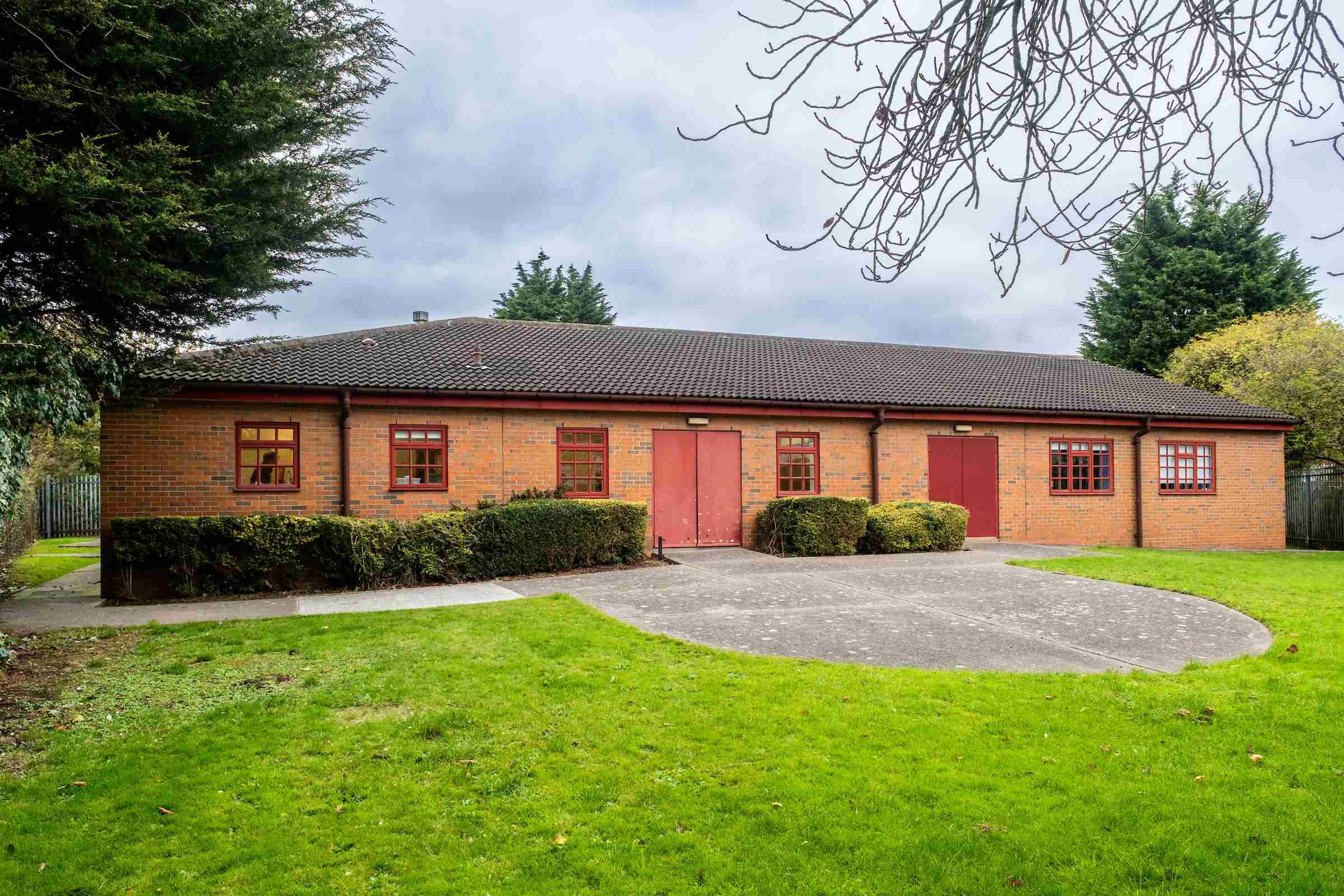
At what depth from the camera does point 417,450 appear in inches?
567

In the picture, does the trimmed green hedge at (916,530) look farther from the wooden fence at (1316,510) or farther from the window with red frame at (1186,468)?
the wooden fence at (1316,510)

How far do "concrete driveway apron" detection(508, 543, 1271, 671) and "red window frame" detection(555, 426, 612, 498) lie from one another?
3.32 metres

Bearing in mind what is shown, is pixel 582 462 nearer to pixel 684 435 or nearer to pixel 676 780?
pixel 684 435

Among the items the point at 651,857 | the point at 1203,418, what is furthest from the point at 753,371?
the point at 651,857

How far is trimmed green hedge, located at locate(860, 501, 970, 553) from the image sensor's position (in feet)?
50.8

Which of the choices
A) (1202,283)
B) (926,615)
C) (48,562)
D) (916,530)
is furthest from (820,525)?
(1202,283)

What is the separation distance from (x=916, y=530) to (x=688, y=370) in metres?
6.43

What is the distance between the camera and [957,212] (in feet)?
9.15

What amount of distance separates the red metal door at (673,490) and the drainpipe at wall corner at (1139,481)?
11.6 m

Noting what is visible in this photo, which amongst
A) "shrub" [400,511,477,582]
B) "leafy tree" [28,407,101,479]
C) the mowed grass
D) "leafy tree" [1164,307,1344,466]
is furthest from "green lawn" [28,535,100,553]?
"leafy tree" [1164,307,1344,466]

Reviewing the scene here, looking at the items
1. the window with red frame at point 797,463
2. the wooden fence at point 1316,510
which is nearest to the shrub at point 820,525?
the window with red frame at point 797,463

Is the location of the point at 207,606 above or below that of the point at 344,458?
below

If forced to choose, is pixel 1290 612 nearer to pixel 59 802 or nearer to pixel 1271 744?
pixel 1271 744

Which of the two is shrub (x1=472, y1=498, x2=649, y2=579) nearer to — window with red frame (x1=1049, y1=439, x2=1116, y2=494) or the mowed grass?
the mowed grass
